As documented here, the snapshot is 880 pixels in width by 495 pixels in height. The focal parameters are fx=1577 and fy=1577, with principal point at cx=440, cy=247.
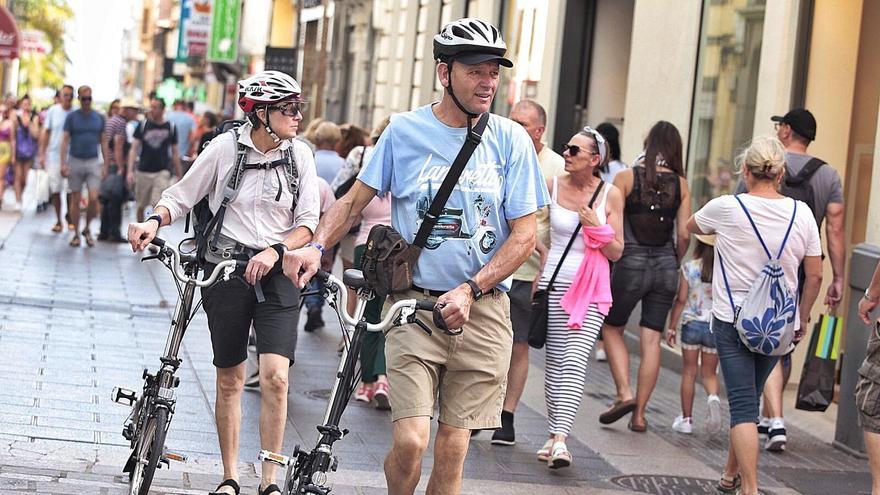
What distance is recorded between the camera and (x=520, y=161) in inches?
224

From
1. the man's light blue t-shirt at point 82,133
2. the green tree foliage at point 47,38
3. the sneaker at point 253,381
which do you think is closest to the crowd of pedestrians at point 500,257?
the sneaker at point 253,381

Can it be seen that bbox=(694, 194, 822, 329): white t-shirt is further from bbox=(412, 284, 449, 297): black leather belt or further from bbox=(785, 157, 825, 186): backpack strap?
bbox=(412, 284, 449, 297): black leather belt

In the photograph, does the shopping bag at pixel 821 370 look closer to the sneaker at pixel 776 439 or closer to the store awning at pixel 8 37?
the sneaker at pixel 776 439

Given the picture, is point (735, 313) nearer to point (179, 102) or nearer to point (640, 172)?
point (640, 172)

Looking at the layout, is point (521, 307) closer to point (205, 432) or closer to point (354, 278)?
point (205, 432)

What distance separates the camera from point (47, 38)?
71.8m

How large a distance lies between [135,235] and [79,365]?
4.44 m

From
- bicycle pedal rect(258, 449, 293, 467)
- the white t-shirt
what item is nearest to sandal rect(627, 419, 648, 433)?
the white t-shirt

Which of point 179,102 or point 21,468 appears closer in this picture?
point 21,468

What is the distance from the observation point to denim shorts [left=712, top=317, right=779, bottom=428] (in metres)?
7.69

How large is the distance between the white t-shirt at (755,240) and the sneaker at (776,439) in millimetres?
1900

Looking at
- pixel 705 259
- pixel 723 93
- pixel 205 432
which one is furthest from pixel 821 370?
pixel 723 93

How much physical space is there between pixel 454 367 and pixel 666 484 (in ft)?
10.3

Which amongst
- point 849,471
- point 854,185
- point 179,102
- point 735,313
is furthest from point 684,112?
point 179,102
